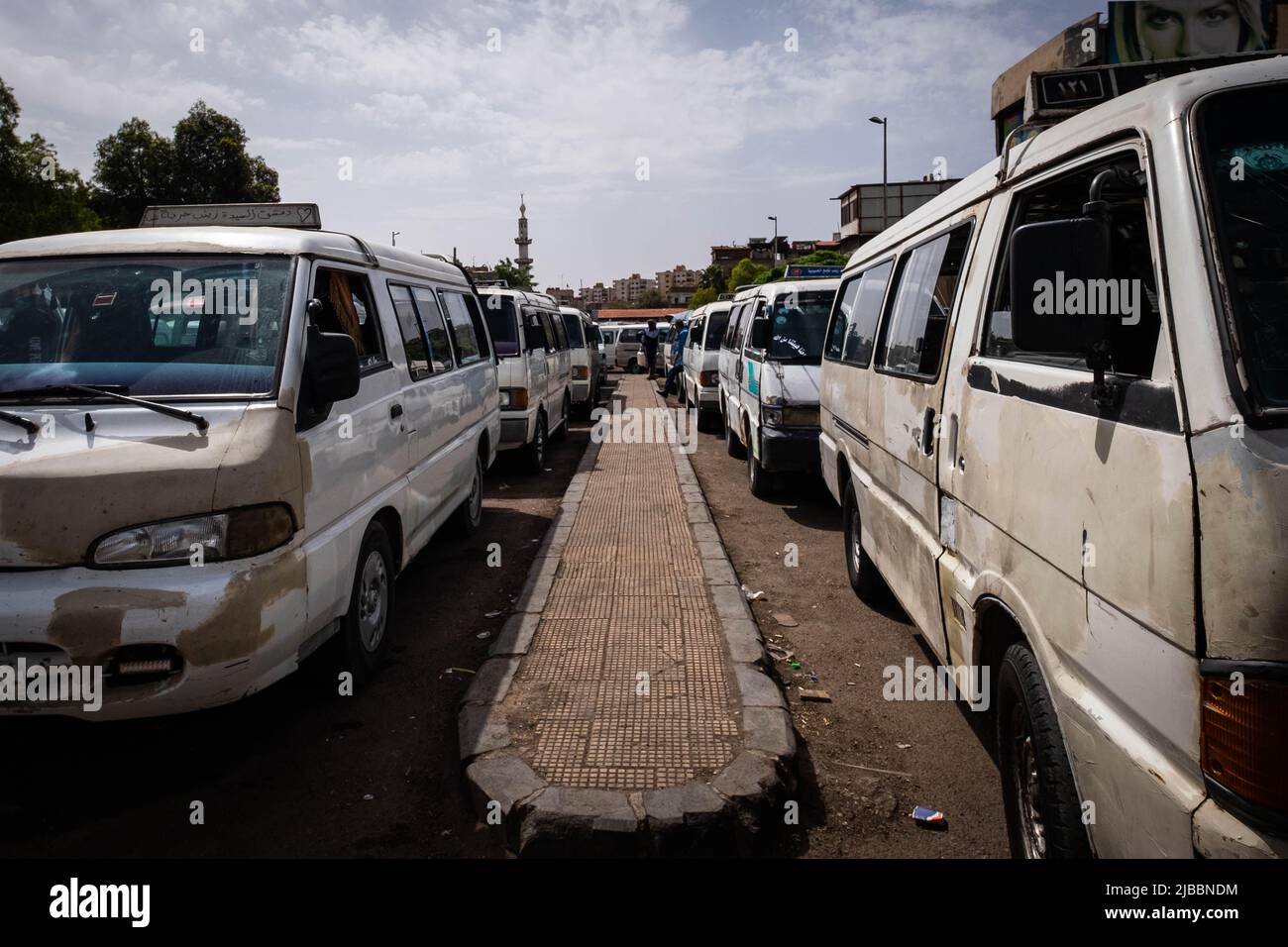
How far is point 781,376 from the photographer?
8234 mm

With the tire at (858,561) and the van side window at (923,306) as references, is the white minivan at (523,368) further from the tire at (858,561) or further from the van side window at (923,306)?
the van side window at (923,306)

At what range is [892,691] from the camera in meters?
4.45

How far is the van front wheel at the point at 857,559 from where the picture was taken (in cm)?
559

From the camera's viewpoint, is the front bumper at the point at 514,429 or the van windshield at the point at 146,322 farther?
the front bumper at the point at 514,429

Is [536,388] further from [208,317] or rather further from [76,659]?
[76,659]

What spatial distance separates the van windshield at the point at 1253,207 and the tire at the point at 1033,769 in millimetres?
1071

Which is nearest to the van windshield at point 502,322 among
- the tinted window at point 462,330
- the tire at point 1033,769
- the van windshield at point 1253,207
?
the tinted window at point 462,330

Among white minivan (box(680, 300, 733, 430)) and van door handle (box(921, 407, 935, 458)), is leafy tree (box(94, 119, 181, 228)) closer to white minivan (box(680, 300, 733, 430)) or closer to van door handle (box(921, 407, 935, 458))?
white minivan (box(680, 300, 733, 430))

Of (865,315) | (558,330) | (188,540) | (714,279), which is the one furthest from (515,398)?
(714,279)

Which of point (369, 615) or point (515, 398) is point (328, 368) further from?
point (515, 398)

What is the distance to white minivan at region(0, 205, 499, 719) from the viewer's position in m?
2.99

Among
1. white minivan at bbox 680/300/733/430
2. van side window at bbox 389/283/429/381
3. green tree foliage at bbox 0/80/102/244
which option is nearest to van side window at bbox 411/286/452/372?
van side window at bbox 389/283/429/381

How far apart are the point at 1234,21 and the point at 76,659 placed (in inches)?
177
